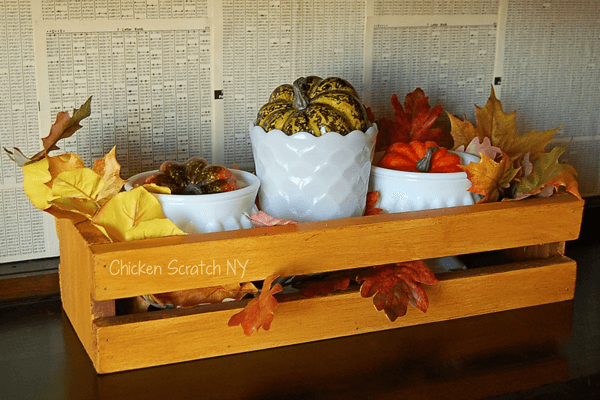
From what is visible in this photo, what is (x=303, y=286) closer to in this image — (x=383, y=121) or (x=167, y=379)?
(x=167, y=379)

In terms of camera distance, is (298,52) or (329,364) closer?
(329,364)

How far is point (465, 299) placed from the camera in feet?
3.08

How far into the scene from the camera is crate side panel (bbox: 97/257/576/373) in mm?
776

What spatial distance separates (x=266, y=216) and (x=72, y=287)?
28cm

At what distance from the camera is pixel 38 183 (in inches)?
33.2

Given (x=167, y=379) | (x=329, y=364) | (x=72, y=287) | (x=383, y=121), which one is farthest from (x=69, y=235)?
(x=383, y=121)

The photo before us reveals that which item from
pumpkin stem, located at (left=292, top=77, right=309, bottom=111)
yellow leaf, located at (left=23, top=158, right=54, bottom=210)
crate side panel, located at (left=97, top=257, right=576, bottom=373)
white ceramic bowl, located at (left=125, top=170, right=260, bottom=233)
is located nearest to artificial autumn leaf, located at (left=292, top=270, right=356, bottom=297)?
crate side panel, located at (left=97, top=257, right=576, bottom=373)

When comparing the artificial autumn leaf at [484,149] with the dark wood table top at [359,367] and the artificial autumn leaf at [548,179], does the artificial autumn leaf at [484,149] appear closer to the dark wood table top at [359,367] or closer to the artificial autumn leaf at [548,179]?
the artificial autumn leaf at [548,179]

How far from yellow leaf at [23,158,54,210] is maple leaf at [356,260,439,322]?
41cm

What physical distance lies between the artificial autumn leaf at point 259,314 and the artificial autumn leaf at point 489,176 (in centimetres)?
33

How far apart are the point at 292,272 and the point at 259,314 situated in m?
0.07

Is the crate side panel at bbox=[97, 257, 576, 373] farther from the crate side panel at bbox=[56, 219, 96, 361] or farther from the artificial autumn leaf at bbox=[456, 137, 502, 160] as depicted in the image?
the artificial autumn leaf at bbox=[456, 137, 502, 160]

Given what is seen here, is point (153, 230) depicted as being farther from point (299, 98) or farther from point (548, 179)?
point (548, 179)

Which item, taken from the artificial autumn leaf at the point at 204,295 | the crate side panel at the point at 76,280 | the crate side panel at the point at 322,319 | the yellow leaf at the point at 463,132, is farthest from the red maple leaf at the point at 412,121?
the crate side panel at the point at 76,280
